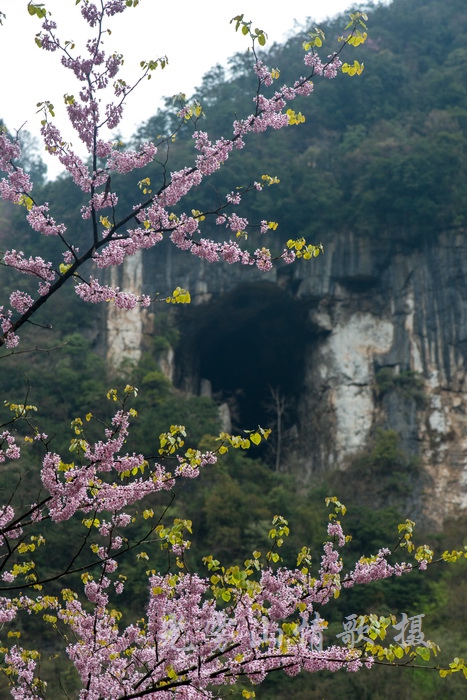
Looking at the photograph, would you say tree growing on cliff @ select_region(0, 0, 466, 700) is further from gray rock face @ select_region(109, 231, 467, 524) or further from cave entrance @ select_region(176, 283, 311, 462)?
cave entrance @ select_region(176, 283, 311, 462)

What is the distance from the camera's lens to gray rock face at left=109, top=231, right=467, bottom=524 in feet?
70.8

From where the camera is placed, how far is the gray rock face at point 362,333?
850 inches

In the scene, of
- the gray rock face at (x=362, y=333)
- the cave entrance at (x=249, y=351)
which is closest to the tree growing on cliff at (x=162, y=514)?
the gray rock face at (x=362, y=333)

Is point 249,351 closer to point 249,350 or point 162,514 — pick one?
point 249,350

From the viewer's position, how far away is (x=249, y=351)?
86.7 feet

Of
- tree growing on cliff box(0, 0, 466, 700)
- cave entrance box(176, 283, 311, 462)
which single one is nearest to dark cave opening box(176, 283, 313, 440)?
cave entrance box(176, 283, 311, 462)

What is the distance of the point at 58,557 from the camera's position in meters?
16.4

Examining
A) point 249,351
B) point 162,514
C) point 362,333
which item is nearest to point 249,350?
point 249,351

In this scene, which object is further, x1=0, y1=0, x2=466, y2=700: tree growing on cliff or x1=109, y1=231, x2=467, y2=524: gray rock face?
x1=109, y1=231, x2=467, y2=524: gray rock face

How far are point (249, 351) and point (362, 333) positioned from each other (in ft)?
14.1

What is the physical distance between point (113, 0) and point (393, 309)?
19014mm

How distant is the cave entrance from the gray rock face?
7 centimetres

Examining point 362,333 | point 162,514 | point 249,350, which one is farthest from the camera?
point 249,350

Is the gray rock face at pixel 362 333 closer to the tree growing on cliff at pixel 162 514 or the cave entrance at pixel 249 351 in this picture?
the cave entrance at pixel 249 351
